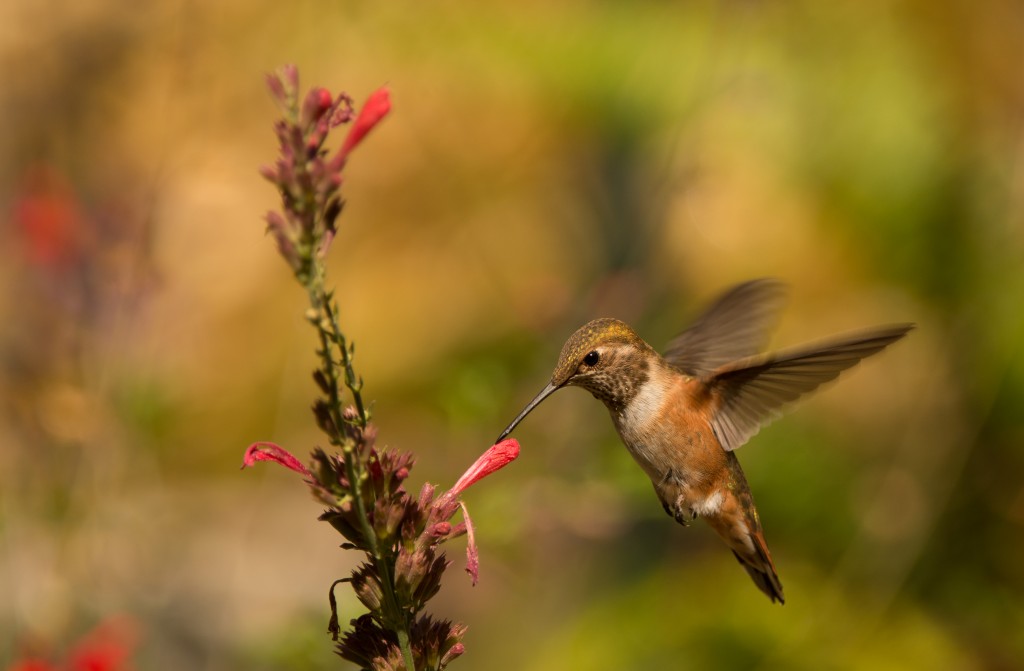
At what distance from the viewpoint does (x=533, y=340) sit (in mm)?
4824

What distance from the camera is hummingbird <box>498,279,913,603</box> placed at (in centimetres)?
244

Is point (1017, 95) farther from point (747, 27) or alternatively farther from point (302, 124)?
point (302, 124)

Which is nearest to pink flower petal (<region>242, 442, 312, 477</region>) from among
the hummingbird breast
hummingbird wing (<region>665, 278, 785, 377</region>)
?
the hummingbird breast

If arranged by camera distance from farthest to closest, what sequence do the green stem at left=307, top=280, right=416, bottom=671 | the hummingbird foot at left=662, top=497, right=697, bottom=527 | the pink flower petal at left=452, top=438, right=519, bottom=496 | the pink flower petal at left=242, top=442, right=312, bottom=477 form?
the hummingbird foot at left=662, top=497, right=697, bottom=527, the pink flower petal at left=452, top=438, right=519, bottom=496, the pink flower petal at left=242, top=442, right=312, bottom=477, the green stem at left=307, top=280, right=416, bottom=671

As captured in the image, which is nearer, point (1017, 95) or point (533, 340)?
point (533, 340)

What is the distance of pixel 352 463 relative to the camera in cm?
162

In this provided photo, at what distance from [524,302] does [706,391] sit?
1.67 metres

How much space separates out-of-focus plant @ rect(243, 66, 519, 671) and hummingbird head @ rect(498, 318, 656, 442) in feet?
1.26

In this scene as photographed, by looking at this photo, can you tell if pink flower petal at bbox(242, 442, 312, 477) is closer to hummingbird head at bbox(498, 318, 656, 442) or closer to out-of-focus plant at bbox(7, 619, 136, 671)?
hummingbird head at bbox(498, 318, 656, 442)

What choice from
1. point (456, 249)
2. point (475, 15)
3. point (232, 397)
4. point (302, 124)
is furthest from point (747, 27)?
point (302, 124)

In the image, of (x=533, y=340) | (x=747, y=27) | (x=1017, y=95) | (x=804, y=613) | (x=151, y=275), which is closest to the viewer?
(x=151, y=275)

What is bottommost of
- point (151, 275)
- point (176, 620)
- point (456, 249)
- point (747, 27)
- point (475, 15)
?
point (176, 620)

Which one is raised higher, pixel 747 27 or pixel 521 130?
pixel 521 130

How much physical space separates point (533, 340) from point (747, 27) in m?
2.49
